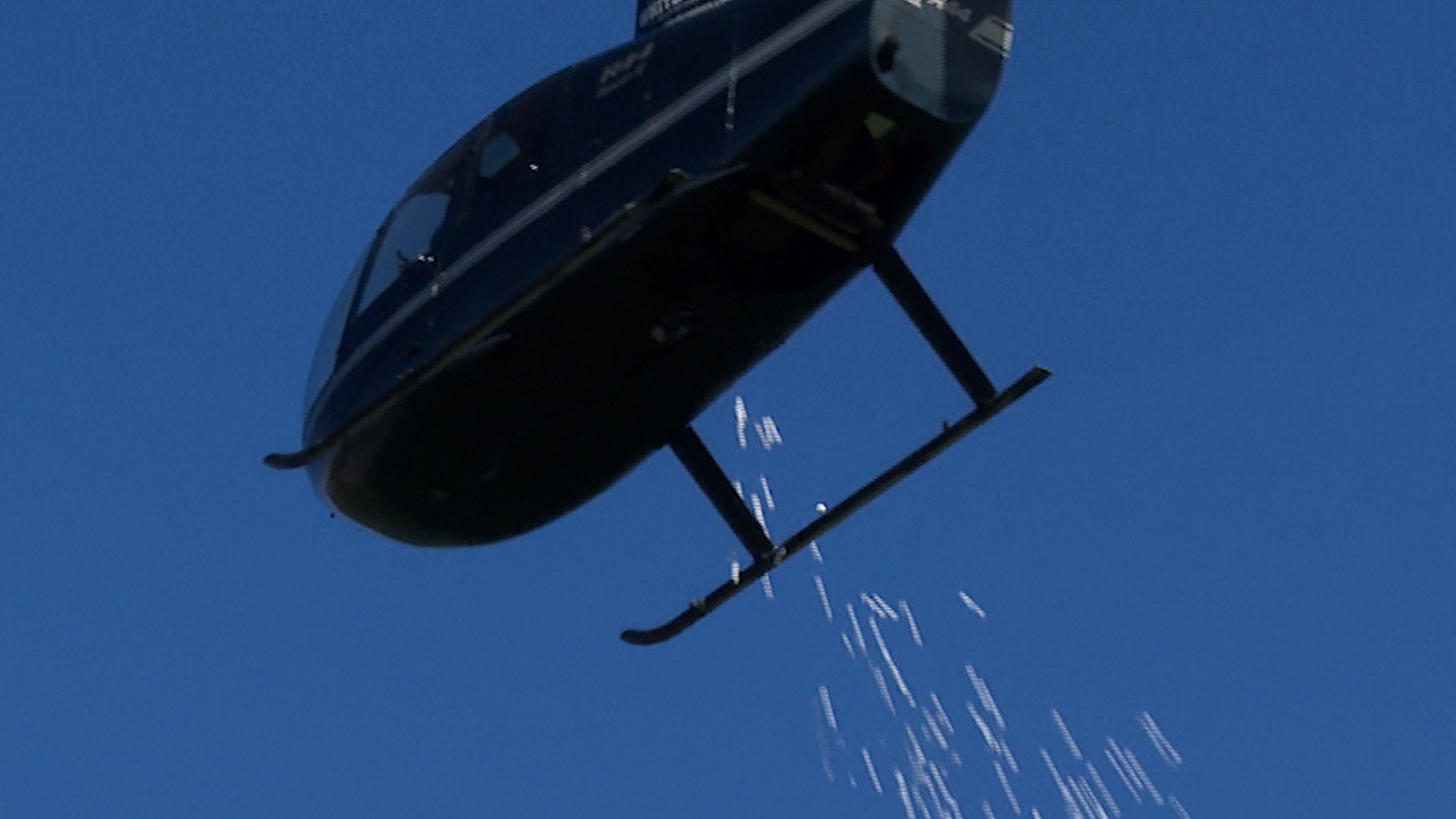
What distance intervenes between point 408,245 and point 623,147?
2246 mm

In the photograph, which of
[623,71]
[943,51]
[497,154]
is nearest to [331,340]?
[497,154]

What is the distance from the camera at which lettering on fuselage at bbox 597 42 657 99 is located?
1605 cm

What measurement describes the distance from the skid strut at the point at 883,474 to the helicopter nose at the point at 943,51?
1.14m

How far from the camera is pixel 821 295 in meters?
16.1

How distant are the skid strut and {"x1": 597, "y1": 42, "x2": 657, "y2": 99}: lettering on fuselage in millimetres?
1810

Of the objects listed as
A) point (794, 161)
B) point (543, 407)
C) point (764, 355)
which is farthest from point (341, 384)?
point (794, 161)

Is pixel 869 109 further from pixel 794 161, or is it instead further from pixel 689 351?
pixel 689 351

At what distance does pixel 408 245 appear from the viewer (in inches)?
686

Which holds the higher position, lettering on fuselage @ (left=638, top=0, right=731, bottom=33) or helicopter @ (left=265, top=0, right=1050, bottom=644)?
lettering on fuselage @ (left=638, top=0, right=731, bottom=33)

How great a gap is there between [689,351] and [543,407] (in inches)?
39.1

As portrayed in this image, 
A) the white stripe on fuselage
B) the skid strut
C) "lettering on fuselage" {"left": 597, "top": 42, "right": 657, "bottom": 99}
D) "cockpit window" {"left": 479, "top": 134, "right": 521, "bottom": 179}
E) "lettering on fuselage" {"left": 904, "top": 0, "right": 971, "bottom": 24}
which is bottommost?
the skid strut

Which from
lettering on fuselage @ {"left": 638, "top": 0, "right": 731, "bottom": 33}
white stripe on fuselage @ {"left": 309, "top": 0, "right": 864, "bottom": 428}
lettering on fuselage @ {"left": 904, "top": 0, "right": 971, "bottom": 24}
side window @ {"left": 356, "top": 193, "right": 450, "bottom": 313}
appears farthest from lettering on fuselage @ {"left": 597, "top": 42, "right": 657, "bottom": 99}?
lettering on fuselage @ {"left": 904, "top": 0, "right": 971, "bottom": 24}

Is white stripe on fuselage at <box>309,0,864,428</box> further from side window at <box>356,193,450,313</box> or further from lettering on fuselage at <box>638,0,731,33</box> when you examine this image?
lettering on fuselage at <box>638,0,731,33</box>

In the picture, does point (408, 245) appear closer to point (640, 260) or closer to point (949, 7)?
point (640, 260)
